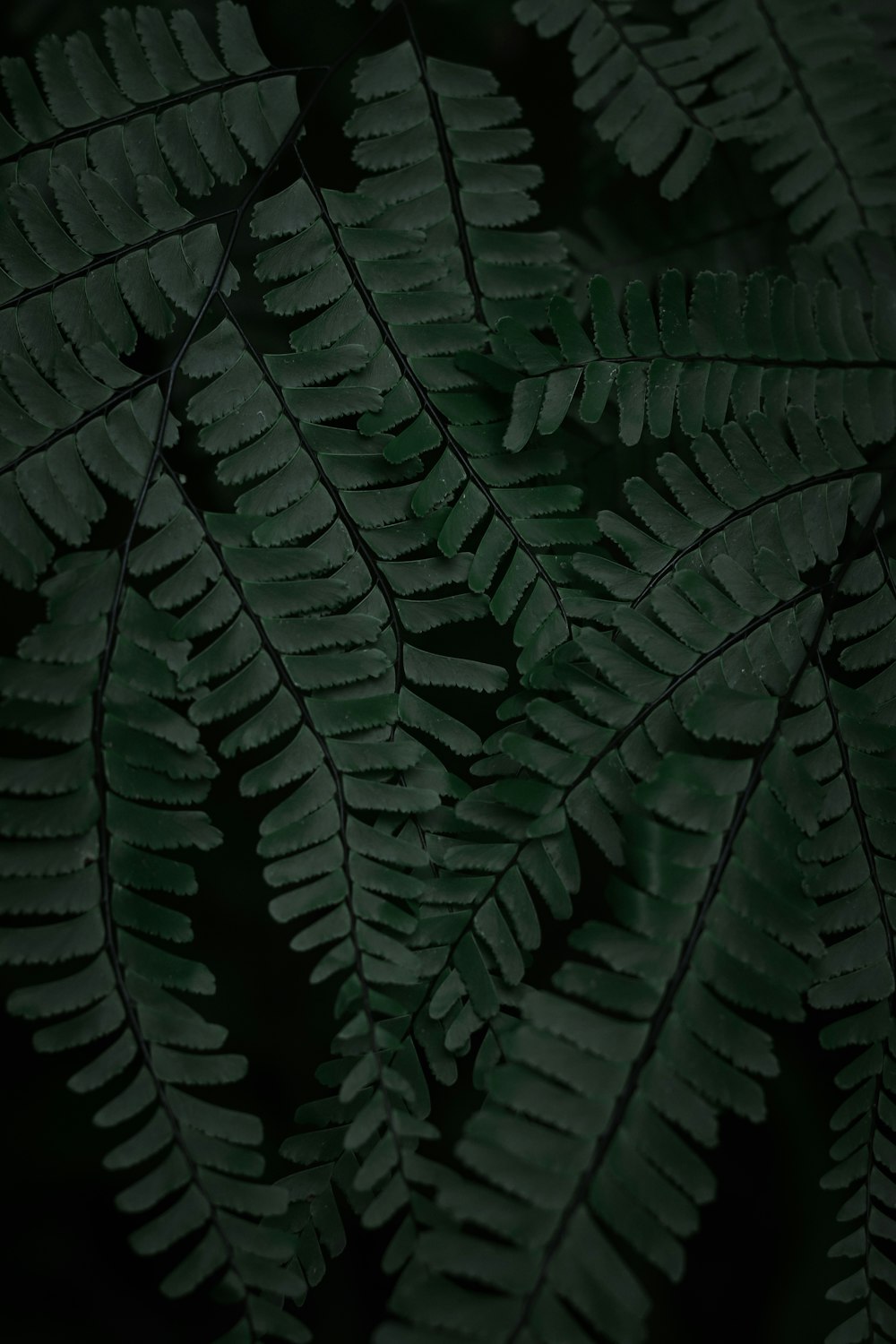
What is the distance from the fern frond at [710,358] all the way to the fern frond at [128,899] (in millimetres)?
386

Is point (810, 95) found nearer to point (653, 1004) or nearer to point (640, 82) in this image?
point (640, 82)

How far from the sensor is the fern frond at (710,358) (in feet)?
2.80

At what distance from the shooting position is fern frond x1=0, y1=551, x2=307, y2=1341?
0.69 m

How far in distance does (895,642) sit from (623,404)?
0.33 meters

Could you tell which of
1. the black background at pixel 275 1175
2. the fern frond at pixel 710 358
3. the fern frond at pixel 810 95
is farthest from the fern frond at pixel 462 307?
the black background at pixel 275 1175

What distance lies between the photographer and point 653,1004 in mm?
668

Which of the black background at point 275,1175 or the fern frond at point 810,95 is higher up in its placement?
the fern frond at point 810,95

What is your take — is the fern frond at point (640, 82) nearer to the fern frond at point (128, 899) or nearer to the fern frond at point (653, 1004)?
the fern frond at point (653, 1004)

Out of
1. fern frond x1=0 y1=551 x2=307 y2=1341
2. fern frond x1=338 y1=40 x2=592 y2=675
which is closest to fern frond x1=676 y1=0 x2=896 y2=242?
fern frond x1=338 y1=40 x2=592 y2=675

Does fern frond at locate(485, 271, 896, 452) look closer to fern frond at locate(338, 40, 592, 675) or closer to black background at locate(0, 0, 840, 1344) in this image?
fern frond at locate(338, 40, 592, 675)

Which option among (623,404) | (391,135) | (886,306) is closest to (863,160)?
(886,306)

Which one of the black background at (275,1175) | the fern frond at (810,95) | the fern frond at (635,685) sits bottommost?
the black background at (275,1175)

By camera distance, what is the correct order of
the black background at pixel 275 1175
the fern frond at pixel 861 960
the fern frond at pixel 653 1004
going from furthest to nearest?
the black background at pixel 275 1175 < the fern frond at pixel 861 960 < the fern frond at pixel 653 1004

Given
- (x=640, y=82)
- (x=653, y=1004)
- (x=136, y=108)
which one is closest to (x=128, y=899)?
(x=653, y=1004)
